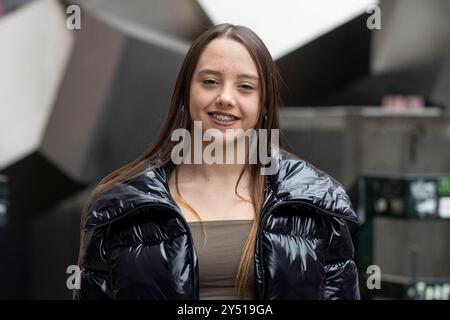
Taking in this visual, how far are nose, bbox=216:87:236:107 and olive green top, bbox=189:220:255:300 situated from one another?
23 cm

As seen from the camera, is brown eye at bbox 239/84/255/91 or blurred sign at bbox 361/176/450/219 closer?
brown eye at bbox 239/84/255/91

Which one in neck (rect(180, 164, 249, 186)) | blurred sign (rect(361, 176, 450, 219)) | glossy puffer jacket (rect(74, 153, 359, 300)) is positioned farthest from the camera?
blurred sign (rect(361, 176, 450, 219))

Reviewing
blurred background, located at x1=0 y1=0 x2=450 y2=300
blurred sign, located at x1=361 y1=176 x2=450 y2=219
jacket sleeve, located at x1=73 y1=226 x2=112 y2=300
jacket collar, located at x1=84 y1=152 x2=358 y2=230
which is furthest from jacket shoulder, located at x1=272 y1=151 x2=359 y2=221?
blurred sign, located at x1=361 y1=176 x2=450 y2=219

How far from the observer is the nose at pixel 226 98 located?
1292mm

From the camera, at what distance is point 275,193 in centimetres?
134

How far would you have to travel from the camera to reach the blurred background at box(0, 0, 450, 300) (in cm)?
385

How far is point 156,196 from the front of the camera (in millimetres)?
1295

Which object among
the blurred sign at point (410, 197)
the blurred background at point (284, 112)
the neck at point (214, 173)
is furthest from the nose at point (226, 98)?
the blurred sign at point (410, 197)

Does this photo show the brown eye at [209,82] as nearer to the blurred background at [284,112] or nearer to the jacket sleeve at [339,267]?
the jacket sleeve at [339,267]

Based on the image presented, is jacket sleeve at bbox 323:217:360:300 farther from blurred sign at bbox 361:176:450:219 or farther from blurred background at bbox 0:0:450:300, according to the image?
blurred sign at bbox 361:176:450:219

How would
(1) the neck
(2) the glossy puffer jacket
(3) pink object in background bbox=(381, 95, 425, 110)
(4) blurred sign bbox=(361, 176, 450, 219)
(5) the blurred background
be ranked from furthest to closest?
1. (3) pink object in background bbox=(381, 95, 425, 110)
2. (4) blurred sign bbox=(361, 176, 450, 219)
3. (5) the blurred background
4. (1) the neck
5. (2) the glossy puffer jacket

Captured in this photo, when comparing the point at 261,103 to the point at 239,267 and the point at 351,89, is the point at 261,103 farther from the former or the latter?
the point at 351,89

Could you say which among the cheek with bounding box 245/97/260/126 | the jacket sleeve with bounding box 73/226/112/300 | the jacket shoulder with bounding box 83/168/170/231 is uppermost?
the cheek with bounding box 245/97/260/126

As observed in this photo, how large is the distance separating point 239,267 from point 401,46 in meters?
3.15
